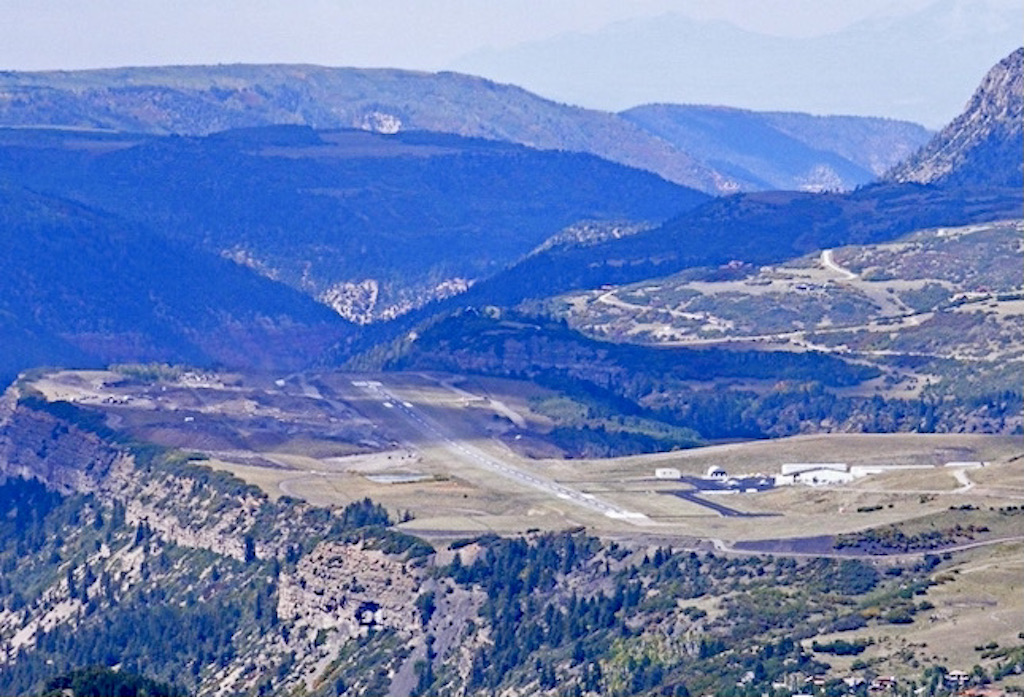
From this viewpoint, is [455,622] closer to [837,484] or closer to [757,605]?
[757,605]

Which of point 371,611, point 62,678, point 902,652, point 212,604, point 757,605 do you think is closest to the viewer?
point 62,678

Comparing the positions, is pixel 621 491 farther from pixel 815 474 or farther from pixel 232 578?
pixel 232 578

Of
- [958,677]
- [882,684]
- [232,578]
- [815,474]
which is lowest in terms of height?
[882,684]

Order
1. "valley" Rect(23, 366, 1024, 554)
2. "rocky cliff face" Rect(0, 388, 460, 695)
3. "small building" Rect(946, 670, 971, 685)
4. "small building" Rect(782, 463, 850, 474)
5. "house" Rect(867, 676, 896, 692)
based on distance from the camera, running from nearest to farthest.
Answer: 1. "small building" Rect(946, 670, 971, 685)
2. "house" Rect(867, 676, 896, 692)
3. "rocky cliff face" Rect(0, 388, 460, 695)
4. "valley" Rect(23, 366, 1024, 554)
5. "small building" Rect(782, 463, 850, 474)

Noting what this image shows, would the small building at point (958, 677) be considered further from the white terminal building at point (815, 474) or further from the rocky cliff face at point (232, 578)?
the white terminal building at point (815, 474)

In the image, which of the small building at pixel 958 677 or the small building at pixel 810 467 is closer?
the small building at pixel 958 677

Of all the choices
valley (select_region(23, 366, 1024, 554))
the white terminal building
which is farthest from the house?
the white terminal building

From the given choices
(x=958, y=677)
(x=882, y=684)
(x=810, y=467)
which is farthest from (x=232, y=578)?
(x=958, y=677)

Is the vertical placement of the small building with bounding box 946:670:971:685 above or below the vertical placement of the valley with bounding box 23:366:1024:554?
below

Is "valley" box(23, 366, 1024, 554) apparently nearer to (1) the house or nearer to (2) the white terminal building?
(2) the white terminal building

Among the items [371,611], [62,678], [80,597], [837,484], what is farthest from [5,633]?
[62,678]

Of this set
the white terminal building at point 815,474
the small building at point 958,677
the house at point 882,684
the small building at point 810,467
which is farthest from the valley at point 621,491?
the small building at point 958,677
